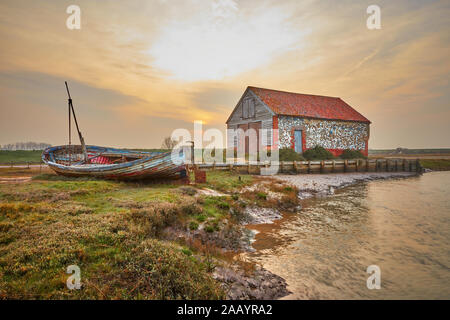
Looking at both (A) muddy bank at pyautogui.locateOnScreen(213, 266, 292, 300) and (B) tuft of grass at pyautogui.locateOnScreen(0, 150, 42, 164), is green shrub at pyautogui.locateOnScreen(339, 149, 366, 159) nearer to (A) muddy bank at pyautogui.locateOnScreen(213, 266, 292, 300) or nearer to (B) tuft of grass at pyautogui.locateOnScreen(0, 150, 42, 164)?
(A) muddy bank at pyautogui.locateOnScreen(213, 266, 292, 300)

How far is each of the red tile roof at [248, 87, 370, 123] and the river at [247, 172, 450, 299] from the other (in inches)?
685

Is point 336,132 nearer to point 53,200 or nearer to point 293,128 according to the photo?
point 293,128

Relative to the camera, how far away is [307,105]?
30438 millimetres

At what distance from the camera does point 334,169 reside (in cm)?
2488

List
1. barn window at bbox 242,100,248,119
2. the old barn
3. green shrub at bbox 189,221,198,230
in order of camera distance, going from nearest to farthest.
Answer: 1. green shrub at bbox 189,221,198,230
2. the old barn
3. barn window at bbox 242,100,248,119

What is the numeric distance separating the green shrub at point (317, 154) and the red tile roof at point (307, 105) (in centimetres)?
408

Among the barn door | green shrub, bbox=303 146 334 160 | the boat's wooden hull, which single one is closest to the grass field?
the boat's wooden hull

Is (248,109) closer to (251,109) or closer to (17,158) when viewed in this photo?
(251,109)

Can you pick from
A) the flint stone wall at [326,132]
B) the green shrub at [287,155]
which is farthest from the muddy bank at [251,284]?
the flint stone wall at [326,132]

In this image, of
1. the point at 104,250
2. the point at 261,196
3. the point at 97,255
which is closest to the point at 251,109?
the point at 261,196

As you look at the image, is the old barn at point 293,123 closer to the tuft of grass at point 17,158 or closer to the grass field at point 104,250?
the grass field at point 104,250

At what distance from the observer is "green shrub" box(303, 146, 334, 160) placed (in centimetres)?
2717

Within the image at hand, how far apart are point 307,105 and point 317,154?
716 cm
